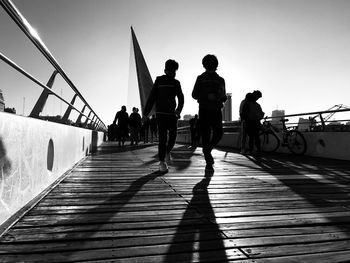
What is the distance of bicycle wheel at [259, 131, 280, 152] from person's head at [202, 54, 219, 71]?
18.5ft

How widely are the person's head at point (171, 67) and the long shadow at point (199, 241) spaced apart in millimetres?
3273

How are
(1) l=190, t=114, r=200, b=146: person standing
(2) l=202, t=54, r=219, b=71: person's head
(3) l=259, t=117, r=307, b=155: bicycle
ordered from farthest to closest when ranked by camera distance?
(1) l=190, t=114, r=200, b=146: person standing < (3) l=259, t=117, r=307, b=155: bicycle < (2) l=202, t=54, r=219, b=71: person's head

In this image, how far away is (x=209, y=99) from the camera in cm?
557

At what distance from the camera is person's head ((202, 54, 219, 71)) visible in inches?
225

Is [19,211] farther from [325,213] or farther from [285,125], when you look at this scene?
[285,125]

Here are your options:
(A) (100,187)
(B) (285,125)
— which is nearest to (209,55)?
(A) (100,187)

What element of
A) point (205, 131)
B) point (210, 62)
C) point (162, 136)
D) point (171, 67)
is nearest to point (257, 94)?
point (210, 62)

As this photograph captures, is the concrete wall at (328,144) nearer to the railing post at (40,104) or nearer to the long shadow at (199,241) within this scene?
the long shadow at (199,241)

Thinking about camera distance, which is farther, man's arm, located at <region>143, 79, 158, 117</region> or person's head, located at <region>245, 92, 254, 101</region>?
person's head, located at <region>245, 92, 254, 101</region>

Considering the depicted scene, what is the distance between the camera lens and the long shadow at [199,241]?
1794 mm

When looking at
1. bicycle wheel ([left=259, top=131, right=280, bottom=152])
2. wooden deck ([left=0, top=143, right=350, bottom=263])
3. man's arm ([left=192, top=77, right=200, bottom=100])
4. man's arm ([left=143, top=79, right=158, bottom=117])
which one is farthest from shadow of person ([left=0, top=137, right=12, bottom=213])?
bicycle wheel ([left=259, top=131, right=280, bottom=152])

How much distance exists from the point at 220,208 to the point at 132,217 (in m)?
0.84

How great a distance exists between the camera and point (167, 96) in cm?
559

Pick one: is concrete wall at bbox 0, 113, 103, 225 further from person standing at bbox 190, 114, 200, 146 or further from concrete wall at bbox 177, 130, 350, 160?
person standing at bbox 190, 114, 200, 146
